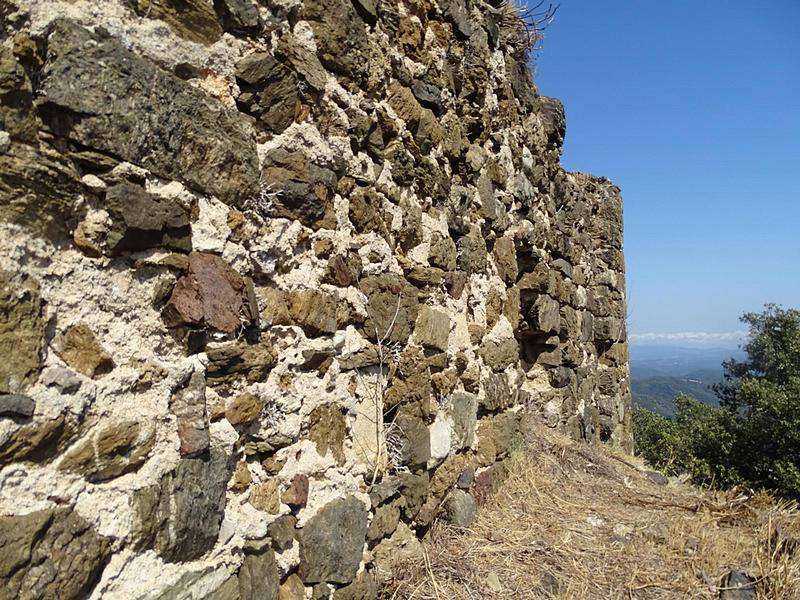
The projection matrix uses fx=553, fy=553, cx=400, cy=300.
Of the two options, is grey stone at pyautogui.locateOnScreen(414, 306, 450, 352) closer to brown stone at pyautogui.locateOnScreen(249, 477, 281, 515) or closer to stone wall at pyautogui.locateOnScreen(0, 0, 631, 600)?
stone wall at pyautogui.locateOnScreen(0, 0, 631, 600)

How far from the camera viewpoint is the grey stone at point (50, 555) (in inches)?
37.5

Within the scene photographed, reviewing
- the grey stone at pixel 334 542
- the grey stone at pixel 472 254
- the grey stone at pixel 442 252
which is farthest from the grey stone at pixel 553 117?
the grey stone at pixel 334 542

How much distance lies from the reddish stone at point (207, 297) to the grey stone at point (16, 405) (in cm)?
35

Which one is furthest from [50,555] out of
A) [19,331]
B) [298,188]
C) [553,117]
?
[553,117]

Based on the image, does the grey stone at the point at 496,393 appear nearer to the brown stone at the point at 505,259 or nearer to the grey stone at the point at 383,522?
the brown stone at the point at 505,259

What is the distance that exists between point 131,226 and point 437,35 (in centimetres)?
193

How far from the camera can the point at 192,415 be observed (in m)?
1.33

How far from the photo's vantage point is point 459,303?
2.78 meters

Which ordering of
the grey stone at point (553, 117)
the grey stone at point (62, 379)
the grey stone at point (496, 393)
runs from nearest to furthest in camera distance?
the grey stone at point (62, 379), the grey stone at point (496, 393), the grey stone at point (553, 117)

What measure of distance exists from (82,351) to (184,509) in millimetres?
442

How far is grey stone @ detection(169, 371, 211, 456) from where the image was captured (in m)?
1.31

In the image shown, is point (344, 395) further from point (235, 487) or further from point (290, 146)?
point (290, 146)

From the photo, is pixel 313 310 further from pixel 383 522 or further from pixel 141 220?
pixel 383 522

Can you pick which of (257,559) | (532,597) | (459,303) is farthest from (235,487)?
(459,303)
